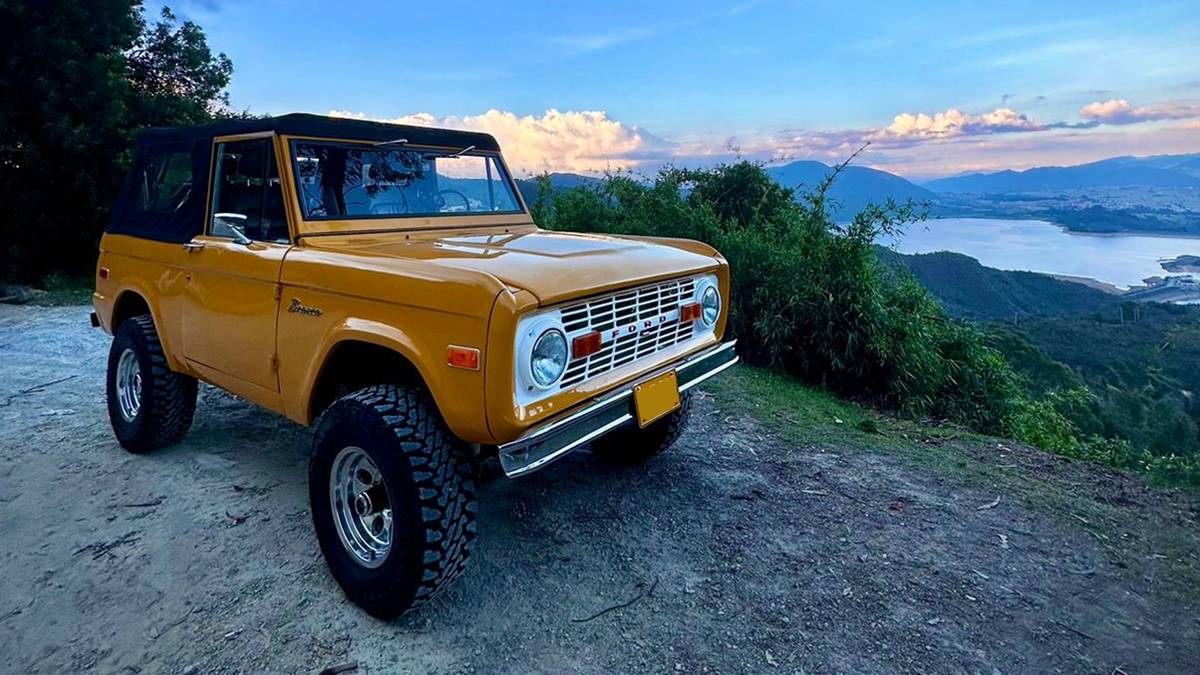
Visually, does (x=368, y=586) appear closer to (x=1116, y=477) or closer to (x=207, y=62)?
(x=1116, y=477)

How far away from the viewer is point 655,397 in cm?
287

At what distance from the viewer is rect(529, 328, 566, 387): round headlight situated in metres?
2.39

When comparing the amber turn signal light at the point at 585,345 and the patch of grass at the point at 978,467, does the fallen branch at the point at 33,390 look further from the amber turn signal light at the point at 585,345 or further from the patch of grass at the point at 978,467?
the patch of grass at the point at 978,467

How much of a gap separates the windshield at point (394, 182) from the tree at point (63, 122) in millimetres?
9806

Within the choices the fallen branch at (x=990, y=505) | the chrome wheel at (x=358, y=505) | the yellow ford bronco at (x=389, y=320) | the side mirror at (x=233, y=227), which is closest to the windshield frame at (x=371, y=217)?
the yellow ford bronco at (x=389, y=320)

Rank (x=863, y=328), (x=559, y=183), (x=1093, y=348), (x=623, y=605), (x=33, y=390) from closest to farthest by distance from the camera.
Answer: (x=623, y=605) < (x=33, y=390) < (x=863, y=328) < (x=559, y=183) < (x=1093, y=348)

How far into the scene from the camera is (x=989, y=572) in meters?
3.03

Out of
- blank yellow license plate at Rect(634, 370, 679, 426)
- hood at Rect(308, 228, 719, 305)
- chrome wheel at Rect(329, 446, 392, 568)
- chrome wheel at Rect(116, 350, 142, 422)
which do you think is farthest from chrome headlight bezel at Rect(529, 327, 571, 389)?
chrome wheel at Rect(116, 350, 142, 422)

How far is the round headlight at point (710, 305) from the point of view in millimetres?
3438

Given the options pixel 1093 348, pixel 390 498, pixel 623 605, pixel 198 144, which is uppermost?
pixel 198 144

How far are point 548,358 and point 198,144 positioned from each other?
2835mm

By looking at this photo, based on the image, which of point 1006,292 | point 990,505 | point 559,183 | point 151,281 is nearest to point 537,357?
point 990,505

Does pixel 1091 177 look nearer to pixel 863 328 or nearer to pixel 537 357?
pixel 863 328

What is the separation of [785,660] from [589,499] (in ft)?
4.87
